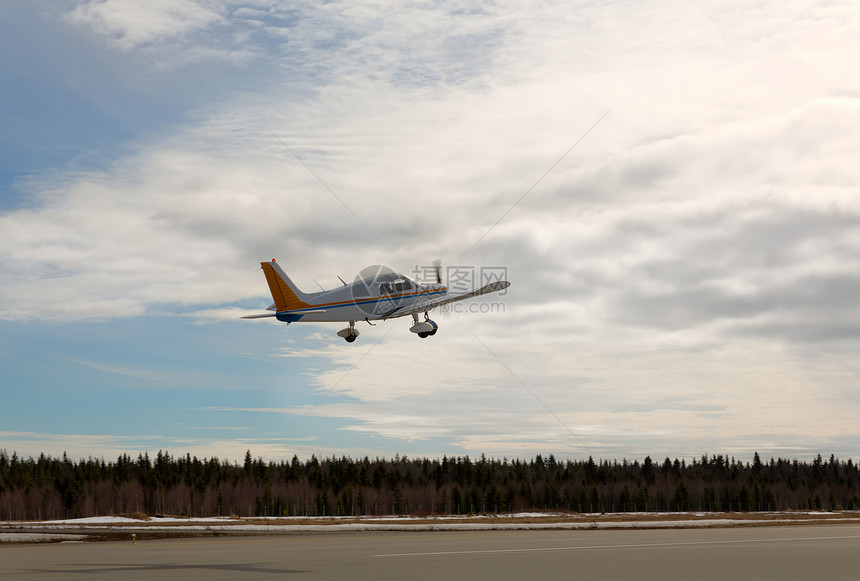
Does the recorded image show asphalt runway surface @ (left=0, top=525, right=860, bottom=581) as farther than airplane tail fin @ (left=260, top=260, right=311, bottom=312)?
No

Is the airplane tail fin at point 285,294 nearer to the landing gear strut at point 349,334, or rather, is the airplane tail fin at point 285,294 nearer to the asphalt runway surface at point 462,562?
the landing gear strut at point 349,334

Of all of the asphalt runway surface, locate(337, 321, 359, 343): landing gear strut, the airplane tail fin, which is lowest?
the asphalt runway surface

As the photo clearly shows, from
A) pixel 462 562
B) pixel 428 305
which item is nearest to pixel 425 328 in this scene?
pixel 428 305

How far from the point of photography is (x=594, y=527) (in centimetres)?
9050

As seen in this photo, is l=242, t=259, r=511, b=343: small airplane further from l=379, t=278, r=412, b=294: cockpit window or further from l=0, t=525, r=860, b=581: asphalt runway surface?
l=0, t=525, r=860, b=581: asphalt runway surface

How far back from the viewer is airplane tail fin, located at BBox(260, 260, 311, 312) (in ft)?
184

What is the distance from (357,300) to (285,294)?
16.7ft

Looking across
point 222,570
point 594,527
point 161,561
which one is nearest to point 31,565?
point 161,561

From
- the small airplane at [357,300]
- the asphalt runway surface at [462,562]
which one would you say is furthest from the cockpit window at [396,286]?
the asphalt runway surface at [462,562]

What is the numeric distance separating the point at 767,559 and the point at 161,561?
27972 millimetres

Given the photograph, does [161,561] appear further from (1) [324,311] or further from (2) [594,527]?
(2) [594,527]

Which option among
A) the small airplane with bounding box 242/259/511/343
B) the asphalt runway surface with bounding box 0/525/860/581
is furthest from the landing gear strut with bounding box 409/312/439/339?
the asphalt runway surface with bounding box 0/525/860/581

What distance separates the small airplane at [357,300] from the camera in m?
54.9

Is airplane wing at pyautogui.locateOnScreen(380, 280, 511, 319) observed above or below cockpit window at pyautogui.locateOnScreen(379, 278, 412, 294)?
below
